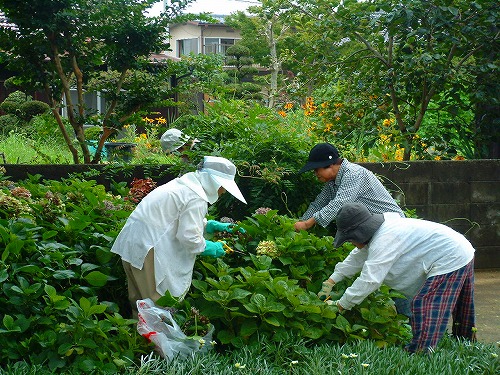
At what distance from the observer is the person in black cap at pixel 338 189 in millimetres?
6359

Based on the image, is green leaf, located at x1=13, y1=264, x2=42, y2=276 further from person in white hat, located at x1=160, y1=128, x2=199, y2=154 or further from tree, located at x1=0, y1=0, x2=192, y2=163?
tree, located at x1=0, y1=0, x2=192, y2=163

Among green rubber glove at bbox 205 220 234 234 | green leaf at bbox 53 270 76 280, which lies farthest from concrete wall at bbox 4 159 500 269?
green leaf at bbox 53 270 76 280

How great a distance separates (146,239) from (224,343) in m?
Answer: 0.84

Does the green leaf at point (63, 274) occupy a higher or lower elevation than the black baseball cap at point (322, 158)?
lower

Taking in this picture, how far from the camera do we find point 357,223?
520 cm

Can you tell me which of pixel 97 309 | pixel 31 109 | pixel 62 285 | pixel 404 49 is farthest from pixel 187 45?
pixel 97 309

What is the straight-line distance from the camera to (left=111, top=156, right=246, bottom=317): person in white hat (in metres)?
5.09

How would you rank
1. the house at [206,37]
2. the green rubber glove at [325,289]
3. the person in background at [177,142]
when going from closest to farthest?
the green rubber glove at [325,289] < the person in background at [177,142] < the house at [206,37]

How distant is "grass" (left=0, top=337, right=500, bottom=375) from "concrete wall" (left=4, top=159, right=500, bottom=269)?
13.8 feet

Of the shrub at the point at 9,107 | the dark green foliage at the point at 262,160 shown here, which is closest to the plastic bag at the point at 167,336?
the dark green foliage at the point at 262,160

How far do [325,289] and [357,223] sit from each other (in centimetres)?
49

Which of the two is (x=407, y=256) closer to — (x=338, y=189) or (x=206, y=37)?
(x=338, y=189)

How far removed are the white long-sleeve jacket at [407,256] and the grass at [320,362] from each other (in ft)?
1.80

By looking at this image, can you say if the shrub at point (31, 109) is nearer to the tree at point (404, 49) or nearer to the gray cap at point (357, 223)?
the tree at point (404, 49)
